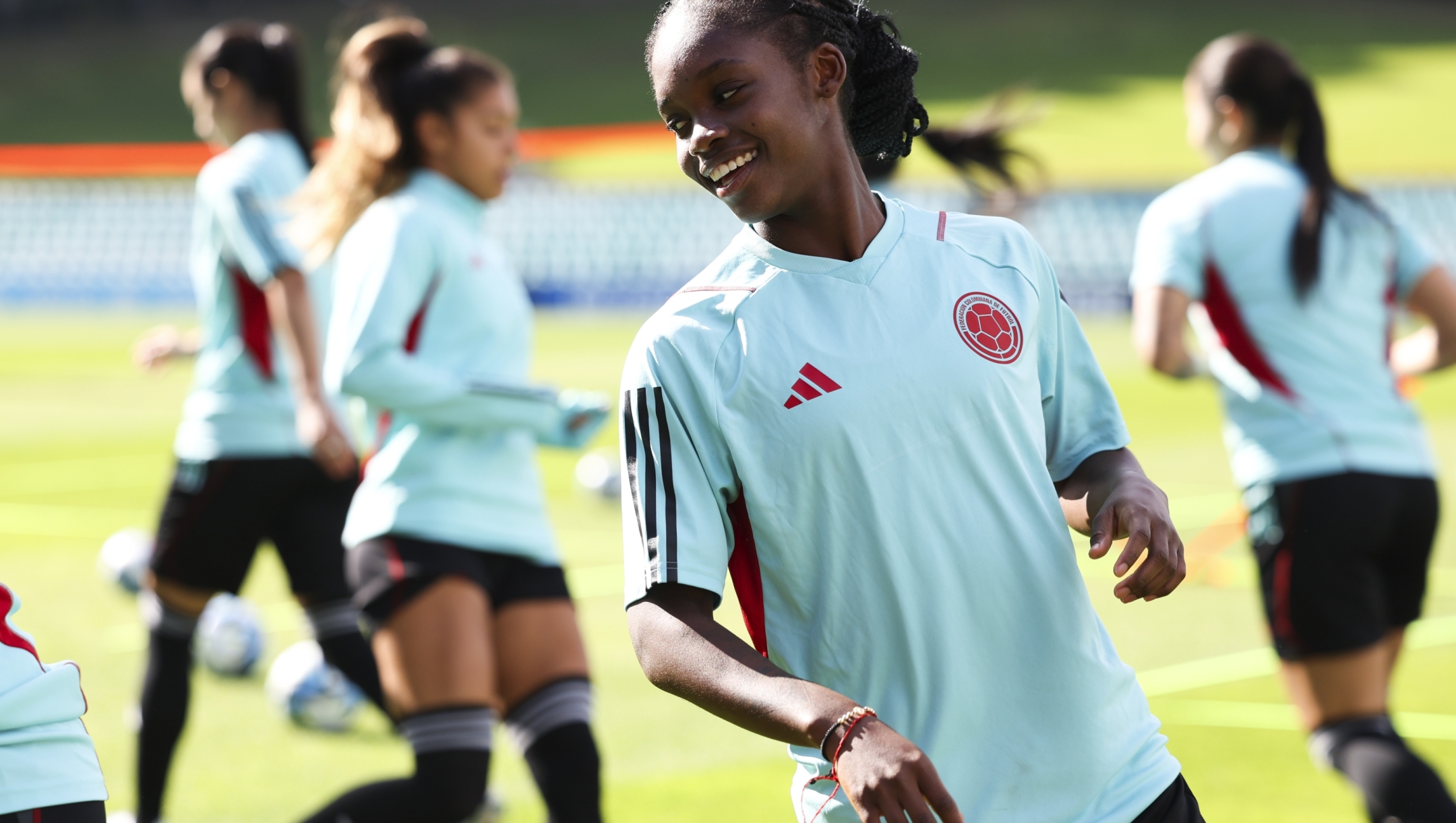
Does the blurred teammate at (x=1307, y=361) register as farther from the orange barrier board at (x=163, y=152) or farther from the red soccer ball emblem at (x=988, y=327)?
the orange barrier board at (x=163, y=152)

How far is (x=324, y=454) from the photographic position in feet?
16.8

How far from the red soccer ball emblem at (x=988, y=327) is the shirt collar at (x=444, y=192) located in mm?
2398

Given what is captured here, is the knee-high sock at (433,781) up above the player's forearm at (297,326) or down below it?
below

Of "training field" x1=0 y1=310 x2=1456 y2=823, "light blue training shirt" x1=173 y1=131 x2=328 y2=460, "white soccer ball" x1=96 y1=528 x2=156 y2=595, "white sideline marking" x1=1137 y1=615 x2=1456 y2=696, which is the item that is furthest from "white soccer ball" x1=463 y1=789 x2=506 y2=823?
"white soccer ball" x1=96 y1=528 x2=156 y2=595

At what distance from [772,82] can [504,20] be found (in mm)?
55239

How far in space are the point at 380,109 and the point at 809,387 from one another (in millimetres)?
2741

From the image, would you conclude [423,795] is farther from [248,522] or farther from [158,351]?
[158,351]

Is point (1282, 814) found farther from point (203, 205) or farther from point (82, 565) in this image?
point (82, 565)

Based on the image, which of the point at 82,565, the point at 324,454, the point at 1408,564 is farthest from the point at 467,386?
the point at 82,565

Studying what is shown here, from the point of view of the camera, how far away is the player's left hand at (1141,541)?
2328 mm

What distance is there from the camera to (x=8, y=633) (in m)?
2.36

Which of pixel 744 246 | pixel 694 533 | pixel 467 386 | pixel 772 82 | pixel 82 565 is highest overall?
pixel 772 82

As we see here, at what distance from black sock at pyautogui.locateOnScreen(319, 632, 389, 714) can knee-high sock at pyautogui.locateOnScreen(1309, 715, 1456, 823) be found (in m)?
2.61

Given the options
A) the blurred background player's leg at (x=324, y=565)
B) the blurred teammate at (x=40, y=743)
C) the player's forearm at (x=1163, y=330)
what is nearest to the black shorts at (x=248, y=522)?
the blurred background player's leg at (x=324, y=565)
